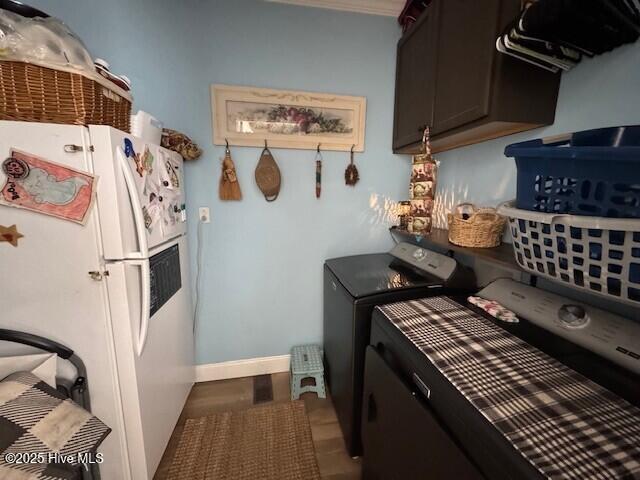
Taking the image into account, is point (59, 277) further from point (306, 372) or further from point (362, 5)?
point (362, 5)

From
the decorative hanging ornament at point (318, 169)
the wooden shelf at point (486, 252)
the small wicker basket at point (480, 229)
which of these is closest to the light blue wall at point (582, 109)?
the small wicker basket at point (480, 229)

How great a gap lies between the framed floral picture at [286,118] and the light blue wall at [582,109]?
0.81m

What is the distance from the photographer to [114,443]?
112cm

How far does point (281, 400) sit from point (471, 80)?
2096 millimetres

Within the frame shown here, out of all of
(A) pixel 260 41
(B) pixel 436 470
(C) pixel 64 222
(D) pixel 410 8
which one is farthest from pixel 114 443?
(D) pixel 410 8

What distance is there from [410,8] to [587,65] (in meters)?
1.12

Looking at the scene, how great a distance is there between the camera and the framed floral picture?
1.70m

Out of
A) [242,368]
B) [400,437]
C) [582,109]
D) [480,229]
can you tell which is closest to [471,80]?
[582,109]

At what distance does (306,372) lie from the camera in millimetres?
1788

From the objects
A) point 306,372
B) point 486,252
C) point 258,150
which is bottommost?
point 306,372

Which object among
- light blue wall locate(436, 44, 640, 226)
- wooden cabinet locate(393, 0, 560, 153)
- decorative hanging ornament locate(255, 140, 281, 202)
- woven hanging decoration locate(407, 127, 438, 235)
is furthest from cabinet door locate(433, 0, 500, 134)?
decorative hanging ornament locate(255, 140, 281, 202)

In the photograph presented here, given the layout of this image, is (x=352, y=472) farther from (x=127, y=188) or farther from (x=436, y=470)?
(x=127, y=188)

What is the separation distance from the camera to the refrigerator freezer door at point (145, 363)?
3.47ft

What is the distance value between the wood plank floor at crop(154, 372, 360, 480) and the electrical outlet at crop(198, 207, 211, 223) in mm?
1196
